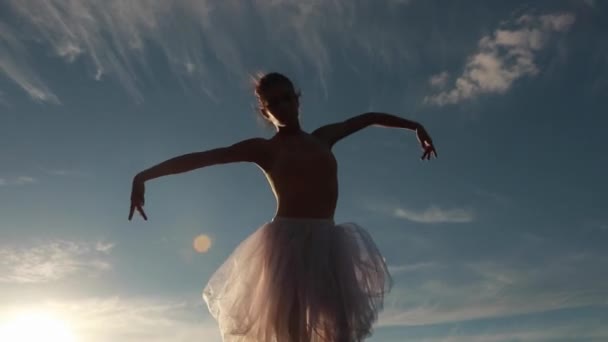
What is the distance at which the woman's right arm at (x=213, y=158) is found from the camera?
512 cm

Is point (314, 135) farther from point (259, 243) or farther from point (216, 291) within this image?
point (216, 291)

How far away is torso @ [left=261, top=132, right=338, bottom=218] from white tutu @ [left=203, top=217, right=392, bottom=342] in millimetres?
97

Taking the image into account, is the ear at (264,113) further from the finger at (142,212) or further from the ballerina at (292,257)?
the finger at (142,212)

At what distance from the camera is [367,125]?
5.96 meters

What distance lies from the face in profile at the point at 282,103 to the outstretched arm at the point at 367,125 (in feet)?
1.13

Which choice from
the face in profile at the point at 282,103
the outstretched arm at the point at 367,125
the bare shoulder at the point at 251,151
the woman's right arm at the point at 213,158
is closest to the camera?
the woman's right arm at the point at 213,158

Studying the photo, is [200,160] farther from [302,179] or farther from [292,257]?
[292,257]

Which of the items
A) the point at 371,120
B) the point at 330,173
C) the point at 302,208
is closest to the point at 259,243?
the point at 302,208

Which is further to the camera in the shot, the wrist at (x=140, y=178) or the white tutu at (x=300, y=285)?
the wrist at (x=140, y=178)

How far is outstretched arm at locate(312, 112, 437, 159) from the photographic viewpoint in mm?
5766

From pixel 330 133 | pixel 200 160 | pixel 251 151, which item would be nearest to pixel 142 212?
pixel 200 160

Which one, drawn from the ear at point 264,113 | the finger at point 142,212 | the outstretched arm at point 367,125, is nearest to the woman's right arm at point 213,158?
the finger at point 142,212

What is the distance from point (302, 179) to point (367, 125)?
1086 millimetres

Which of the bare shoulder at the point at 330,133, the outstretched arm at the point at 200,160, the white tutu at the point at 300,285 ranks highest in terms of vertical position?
the bare shoulder at the point at 330,133
